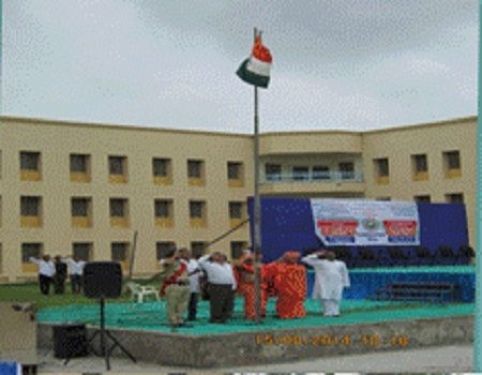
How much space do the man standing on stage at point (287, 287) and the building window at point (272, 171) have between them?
46.0 inches

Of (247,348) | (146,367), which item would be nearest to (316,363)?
(247,348)

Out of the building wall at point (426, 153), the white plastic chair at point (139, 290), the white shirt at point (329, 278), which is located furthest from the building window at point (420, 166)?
the white plastic chair at point (139, 290)

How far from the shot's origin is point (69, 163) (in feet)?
40.9

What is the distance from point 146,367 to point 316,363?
4.81 feet

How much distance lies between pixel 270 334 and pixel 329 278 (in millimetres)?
2756

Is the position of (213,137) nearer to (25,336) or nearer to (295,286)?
(295,286)

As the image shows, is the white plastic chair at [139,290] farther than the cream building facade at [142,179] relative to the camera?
Yes

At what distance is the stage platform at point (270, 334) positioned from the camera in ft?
32.7

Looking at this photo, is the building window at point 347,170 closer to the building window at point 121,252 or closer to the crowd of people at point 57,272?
the building window at point 121,252

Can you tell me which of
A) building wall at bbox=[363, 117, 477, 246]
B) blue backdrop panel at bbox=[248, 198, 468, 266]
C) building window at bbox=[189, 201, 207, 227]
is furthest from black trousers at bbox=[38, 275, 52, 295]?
blue backdrop panel at bbox=[248, 198, 468, 266]

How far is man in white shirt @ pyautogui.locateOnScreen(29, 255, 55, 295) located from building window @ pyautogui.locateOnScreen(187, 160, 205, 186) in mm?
1745

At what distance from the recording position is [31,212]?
40.7 ft
